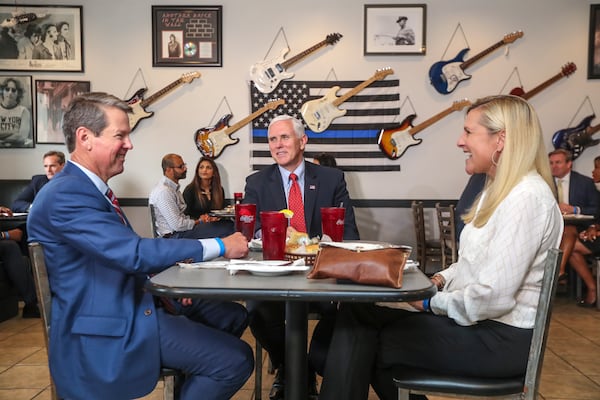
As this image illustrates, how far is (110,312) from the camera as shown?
59.3 inches

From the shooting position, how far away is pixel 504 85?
5883 millimetres

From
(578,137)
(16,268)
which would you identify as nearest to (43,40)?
(16,268)

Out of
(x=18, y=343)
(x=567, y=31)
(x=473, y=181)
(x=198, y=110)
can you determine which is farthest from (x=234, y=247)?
(x=567, y=31)

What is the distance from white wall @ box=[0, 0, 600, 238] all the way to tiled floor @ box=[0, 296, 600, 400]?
237 centimetres

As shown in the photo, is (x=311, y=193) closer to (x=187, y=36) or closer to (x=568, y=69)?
(x=187, y=36)

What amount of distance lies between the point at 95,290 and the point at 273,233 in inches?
21.0

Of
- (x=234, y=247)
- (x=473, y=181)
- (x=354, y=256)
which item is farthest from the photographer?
(x=473, y=181)

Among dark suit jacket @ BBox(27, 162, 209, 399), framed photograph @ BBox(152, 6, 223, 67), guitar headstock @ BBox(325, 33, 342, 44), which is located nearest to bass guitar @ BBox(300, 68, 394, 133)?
guitar headstock @ BBox(325, 33, 342, 44)

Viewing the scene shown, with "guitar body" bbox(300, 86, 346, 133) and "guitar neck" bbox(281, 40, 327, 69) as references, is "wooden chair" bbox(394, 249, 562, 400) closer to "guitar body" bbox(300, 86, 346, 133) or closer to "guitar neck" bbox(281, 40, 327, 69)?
"guitar body" bbox(300, 86, 346, 133)

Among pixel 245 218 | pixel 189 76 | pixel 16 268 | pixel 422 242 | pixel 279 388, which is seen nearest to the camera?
pixel 245 218

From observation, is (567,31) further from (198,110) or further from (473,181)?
(198,110)

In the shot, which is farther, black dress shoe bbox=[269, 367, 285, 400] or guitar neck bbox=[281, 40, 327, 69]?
guitar neck bbox=[281, 40, 327, 69]

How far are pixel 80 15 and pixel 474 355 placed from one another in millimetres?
5832

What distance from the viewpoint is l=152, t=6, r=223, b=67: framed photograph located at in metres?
5.87
